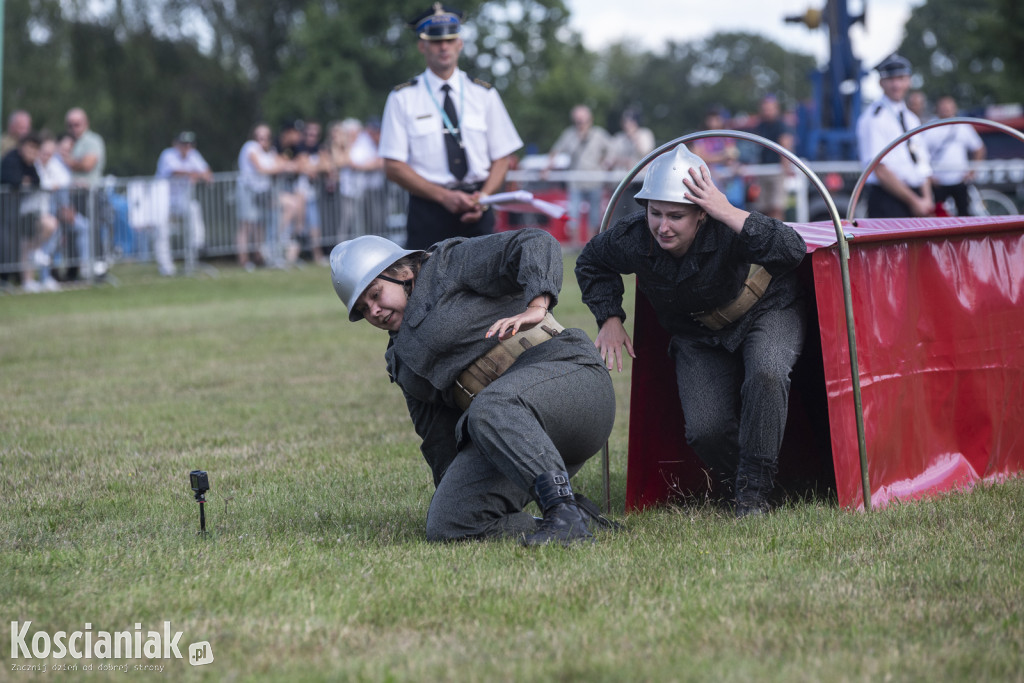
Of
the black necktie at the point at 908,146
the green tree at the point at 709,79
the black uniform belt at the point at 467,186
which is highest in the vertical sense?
the green tree at the point at 709,79

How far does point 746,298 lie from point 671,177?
649 mm

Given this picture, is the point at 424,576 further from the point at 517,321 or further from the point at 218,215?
the point at 218,215

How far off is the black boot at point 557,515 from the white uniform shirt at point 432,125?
3635 mm

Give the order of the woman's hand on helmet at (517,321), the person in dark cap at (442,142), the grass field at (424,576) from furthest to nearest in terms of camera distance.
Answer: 1. the person in dark cap at (442,142)
2. the woman's hand on helmet at (517,321)
3. the grass field at (424,576)

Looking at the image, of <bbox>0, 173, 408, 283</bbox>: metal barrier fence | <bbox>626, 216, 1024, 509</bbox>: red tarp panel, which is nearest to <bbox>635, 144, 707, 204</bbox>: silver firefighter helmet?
<bbox>626, 216, 1024, 509</bbox>: red tarp panel

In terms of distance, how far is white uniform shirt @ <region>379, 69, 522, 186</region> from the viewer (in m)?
7.75

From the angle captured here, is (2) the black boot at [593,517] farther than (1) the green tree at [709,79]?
No

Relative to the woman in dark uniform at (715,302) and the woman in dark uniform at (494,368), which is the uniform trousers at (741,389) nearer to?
the woman in dark uniform at (715,302)

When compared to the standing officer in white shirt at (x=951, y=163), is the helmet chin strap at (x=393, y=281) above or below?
below

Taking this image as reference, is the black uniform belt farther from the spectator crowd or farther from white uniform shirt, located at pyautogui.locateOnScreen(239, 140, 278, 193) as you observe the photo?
white uniform shirt, located at pyautogui.locateOnScreen(239, 140, 278, 193)

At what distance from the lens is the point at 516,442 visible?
178 inches

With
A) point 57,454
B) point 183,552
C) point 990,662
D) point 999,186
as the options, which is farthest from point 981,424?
point 999,186

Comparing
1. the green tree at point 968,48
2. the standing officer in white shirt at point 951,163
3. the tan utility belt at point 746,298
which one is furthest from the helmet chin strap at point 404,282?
the green tree at point 968,48

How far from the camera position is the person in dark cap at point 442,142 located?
765cm
